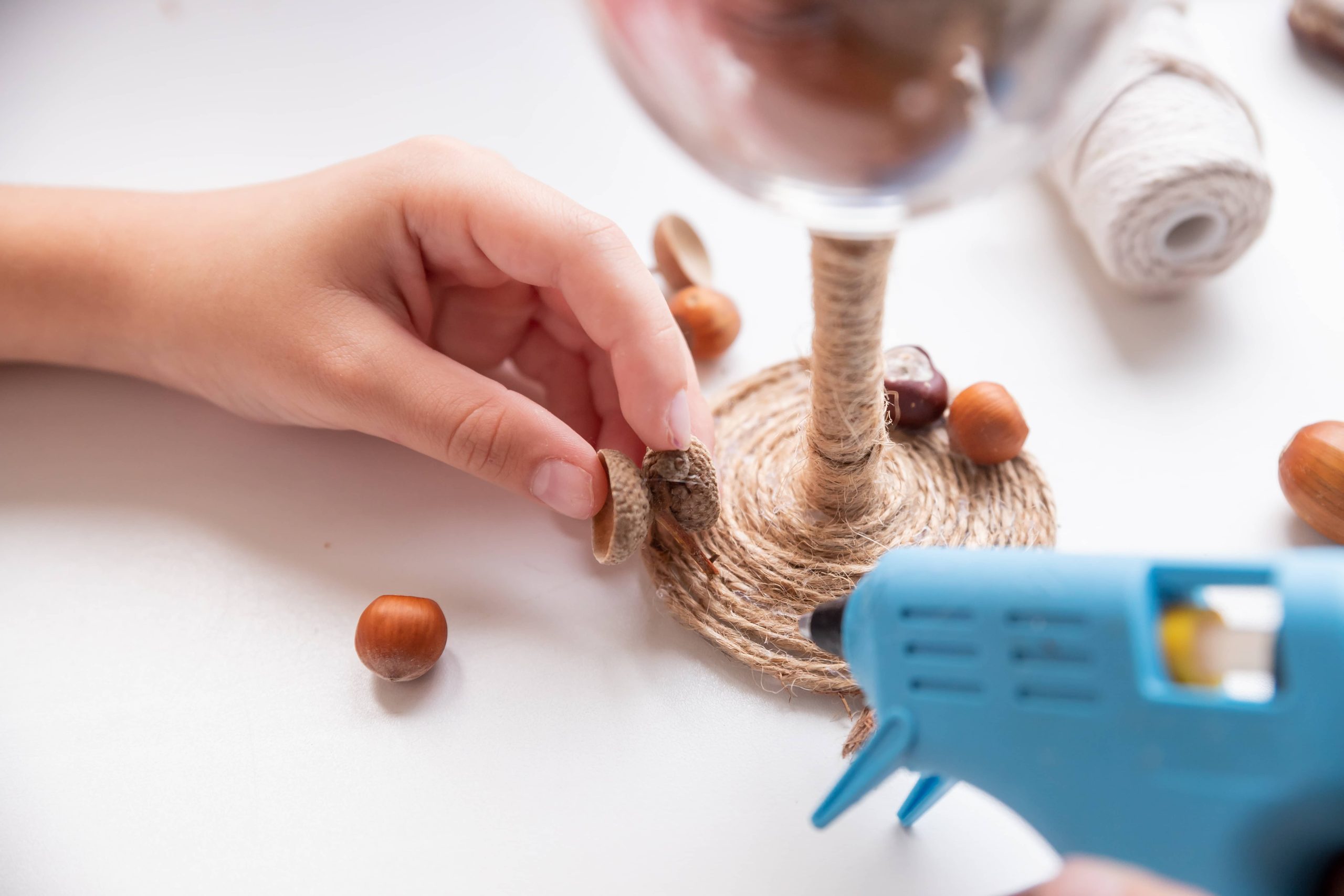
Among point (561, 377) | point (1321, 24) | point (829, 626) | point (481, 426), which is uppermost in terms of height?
point (1321, 24)

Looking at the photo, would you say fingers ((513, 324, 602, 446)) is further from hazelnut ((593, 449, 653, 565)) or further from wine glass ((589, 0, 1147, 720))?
wine glass ((589, 0, 1147, 720))

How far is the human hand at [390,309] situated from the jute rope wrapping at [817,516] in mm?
74

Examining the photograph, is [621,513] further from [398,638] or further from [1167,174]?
[1167,174]

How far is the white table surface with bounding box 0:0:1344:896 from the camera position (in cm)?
75

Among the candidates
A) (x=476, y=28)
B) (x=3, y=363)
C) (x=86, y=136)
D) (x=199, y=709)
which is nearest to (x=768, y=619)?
(x=199, y=709)

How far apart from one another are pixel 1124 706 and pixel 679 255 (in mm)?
657

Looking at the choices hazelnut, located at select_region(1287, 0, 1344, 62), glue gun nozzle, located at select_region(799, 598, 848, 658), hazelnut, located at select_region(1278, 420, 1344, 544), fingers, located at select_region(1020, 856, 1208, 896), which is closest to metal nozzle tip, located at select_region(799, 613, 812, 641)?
glue gun nozzle, located at select_region(799, 598, 848, 658)

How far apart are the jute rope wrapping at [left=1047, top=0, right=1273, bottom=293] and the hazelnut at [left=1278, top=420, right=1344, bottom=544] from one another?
0.73ft

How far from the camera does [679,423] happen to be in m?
0.82

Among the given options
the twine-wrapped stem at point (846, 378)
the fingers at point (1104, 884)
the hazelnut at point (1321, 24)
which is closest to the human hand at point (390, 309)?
the twine-wrapped stem at point (846, 378)

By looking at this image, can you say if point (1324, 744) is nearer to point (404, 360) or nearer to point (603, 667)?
point (603, 667)

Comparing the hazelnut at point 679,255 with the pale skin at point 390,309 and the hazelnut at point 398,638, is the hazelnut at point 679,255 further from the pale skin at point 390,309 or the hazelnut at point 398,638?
the hazelnut at point 398,638

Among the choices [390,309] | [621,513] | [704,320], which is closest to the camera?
[621,513]

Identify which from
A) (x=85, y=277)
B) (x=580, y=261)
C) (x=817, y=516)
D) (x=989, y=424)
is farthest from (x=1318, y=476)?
(x=85, y=277)
